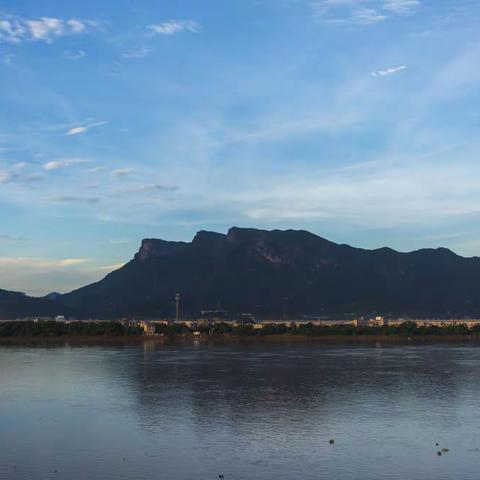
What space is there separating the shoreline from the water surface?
291 feet

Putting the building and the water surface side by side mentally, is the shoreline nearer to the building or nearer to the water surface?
the building

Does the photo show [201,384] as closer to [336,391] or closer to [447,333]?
[336,391]

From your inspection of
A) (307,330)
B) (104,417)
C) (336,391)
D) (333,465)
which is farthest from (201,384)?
(307,330)

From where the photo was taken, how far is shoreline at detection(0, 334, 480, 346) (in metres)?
159

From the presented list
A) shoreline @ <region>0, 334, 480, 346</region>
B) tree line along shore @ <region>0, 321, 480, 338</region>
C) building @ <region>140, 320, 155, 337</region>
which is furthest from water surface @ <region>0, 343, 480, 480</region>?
building @ <region>140, 320, 155, 337</region>

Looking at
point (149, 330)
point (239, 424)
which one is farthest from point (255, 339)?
point (239, 424)

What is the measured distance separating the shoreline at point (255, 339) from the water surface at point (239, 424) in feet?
291

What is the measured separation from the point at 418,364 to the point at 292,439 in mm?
51480

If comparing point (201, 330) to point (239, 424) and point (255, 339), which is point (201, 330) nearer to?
point (255, 339)

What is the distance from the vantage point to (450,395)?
52.8 meters

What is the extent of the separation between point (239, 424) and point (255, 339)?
136m

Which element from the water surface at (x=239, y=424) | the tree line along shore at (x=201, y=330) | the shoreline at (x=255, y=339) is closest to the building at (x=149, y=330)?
the tree line along shore at (x=201, y=330)

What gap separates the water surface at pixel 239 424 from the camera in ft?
96.8

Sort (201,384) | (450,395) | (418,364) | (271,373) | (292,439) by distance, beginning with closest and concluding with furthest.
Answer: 1. (292,439)
2. (450,395)
3. (201,384)
4. (271,373)
5. (418,364)
